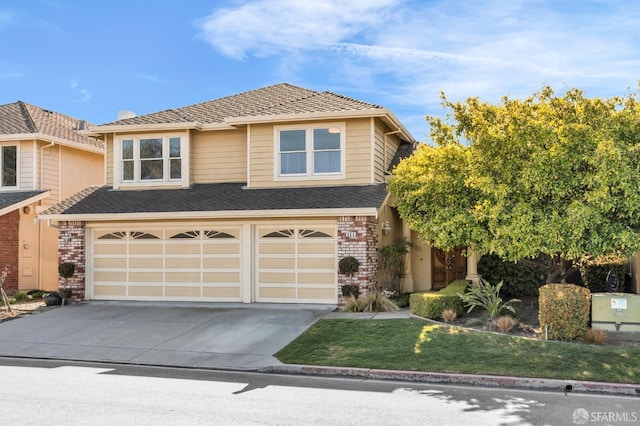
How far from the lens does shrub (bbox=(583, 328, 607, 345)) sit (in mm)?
11094

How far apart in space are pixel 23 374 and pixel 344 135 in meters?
10.8

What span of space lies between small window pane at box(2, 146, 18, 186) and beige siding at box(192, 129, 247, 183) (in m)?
7.58

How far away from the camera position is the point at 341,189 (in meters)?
16.8

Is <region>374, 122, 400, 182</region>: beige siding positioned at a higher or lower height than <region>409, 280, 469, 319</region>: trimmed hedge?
higher

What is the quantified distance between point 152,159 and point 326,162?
621 cm

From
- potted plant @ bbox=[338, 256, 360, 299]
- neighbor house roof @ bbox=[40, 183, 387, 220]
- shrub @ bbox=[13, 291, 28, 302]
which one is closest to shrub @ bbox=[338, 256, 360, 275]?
potted plant @ bbox=[338, 256, 360, 299]

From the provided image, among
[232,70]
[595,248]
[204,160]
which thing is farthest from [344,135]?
[595,248]

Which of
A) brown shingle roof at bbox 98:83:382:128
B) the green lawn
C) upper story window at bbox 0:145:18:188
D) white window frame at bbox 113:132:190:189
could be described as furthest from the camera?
upper story window at bbox 0:145:18:188

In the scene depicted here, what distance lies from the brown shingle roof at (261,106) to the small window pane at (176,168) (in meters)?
1.35

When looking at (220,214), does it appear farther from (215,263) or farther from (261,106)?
(261,106)

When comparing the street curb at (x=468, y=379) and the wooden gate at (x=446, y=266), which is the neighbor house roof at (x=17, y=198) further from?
the wooden gate at (x=446, y=266)

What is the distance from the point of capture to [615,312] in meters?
12.1

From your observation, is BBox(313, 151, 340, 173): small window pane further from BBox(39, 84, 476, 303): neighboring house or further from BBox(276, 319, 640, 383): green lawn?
BBox(276, 319, 640, 383): green lawn

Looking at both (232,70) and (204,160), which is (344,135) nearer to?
(204,160)
